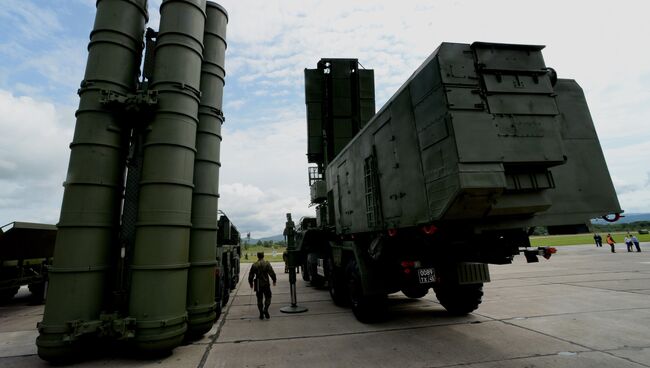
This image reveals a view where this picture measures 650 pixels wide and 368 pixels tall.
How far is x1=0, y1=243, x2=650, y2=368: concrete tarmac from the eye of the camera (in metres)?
4.44

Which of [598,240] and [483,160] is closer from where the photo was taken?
[483,160]

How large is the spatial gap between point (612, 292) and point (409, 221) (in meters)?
8.46

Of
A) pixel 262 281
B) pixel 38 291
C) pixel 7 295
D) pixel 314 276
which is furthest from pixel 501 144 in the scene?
pixel 7 295

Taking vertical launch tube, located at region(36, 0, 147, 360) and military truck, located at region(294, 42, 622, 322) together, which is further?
vertical launch tube, located at region(36, 0, 147, 360)

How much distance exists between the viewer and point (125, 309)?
5.12 meters

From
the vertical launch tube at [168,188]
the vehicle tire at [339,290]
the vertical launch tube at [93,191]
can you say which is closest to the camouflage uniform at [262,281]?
the vehicle tire at [339,290]

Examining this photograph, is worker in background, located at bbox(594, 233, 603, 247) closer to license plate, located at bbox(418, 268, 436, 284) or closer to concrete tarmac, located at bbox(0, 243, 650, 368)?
concrete tarmac, located at bbox(0, 243, 650, 368)

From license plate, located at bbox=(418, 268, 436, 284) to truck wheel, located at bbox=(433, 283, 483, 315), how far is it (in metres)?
1.62

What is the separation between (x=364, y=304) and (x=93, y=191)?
5.53 metres

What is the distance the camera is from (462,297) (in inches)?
272

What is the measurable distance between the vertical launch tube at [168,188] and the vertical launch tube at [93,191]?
57 centimetres

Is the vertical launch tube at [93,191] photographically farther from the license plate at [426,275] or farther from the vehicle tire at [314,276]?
the vehicle tire at [314,276]

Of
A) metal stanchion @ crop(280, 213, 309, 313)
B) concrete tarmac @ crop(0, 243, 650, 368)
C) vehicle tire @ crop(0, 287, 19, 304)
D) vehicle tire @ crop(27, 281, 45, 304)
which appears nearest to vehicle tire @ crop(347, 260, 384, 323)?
concrete tarmac @ crop(0, 243, 650, 368)

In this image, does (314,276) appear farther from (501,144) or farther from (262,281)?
(501,144)
